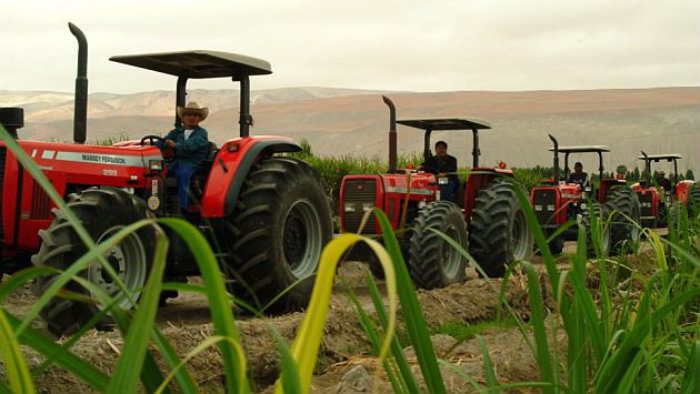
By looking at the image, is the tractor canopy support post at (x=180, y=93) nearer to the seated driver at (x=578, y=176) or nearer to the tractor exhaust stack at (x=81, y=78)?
the tractor exhaust stack at (x=81, y=78)

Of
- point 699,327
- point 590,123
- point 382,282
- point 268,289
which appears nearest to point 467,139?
point 590,123

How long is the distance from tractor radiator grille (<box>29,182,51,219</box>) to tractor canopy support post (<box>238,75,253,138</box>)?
1.71 m

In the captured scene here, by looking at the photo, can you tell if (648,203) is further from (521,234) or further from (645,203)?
(521,234)

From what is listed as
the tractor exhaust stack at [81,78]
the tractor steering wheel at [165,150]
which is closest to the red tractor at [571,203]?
the tractor steering wheel at [165,150]

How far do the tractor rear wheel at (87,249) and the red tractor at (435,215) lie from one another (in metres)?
3.51

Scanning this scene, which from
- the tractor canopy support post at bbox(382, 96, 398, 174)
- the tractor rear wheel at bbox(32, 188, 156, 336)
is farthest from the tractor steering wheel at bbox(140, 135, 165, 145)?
the tractor canopy support post at bbox(382, 96, 398, 174)

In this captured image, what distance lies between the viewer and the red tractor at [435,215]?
9.93 meters

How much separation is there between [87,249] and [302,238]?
248 cm

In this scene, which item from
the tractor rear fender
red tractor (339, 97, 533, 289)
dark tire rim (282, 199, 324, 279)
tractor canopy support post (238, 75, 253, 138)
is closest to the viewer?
the tractor rear fender

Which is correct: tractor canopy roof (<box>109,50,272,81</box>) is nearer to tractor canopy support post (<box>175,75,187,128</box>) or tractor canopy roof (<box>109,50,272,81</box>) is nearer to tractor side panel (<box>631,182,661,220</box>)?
tractor canopy support post (<box>175,75,187,128</box>)

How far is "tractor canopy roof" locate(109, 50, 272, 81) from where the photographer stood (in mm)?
7586

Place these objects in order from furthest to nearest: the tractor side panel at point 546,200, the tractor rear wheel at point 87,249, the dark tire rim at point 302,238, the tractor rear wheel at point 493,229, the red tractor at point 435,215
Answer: the tractor side panel at point 546,200 → the tractor rear wheel at point 493,229 → the red tractor at point 435,215 → the dark tire rim at point 302,238 → the tractor rear wheel at point 87,249

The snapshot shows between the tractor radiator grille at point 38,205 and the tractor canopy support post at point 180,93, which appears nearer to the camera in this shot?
the tractor radiator grille at point 38,205

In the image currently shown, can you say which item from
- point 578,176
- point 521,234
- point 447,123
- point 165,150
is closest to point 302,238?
point 165,150
